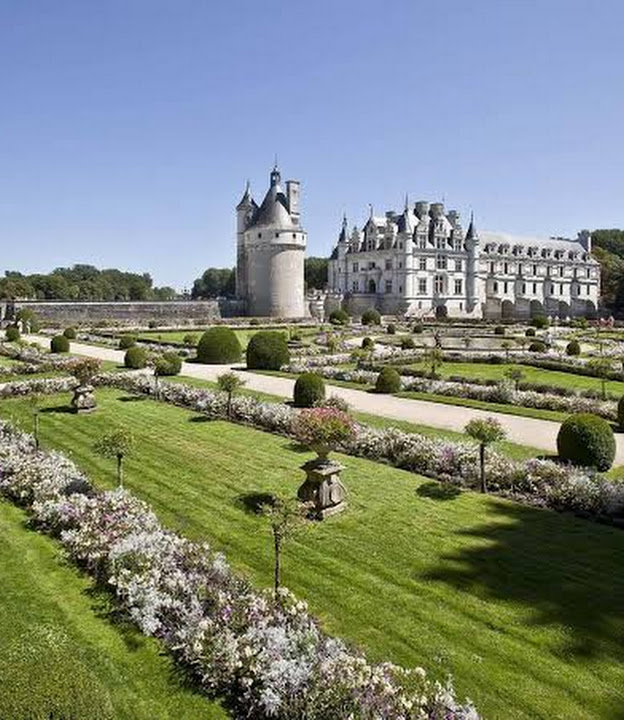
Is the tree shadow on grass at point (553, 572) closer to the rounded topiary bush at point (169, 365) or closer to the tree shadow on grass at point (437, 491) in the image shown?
the tree shadow on grass at point (437, 491)

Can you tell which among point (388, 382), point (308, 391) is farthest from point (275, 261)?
point (308, 391)

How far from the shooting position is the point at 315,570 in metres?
7.40

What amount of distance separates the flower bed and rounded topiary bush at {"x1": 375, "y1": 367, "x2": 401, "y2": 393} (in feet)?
38.0

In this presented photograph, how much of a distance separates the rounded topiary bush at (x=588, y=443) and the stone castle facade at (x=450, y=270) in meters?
55.6

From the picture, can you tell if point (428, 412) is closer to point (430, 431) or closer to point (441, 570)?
point (430, 431)

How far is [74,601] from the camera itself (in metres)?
6.68

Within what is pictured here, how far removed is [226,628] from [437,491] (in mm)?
5114

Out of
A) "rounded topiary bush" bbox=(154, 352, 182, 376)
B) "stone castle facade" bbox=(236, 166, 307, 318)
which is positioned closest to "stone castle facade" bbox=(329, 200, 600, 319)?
"stone castle facade" bbox=(236, 166, 307, 318)

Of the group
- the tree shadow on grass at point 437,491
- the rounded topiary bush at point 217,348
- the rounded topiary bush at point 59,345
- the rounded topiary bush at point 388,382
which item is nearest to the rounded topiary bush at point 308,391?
the rounded topiary bush at point 388,382

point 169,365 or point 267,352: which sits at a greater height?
point 267,352

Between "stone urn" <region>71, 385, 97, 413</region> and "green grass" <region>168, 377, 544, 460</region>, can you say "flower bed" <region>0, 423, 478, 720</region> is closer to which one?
"green grass" <region>168, 377, 544, 460</region>

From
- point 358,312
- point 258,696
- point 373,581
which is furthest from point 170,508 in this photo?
point 358,312

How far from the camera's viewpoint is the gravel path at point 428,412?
13.7 m

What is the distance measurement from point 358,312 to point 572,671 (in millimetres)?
61787
